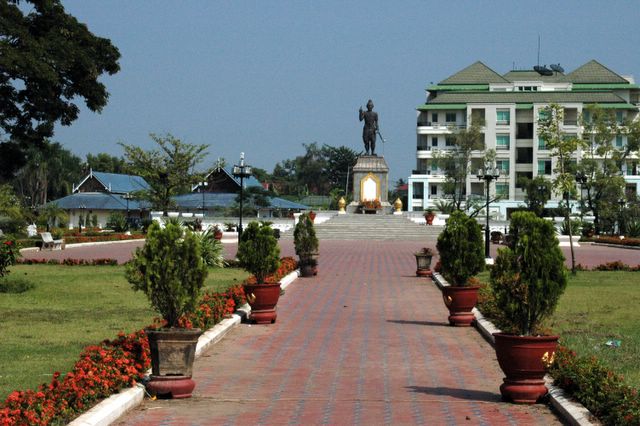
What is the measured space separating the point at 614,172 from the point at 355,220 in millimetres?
17822

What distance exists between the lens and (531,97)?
89812 mm

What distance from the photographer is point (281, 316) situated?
17.4m

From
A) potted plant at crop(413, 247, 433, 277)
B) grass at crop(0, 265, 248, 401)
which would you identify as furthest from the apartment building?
grass at crop(0, 265, 248, 401)

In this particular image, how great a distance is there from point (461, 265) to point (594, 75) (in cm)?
8387

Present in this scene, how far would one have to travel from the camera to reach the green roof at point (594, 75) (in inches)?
3733

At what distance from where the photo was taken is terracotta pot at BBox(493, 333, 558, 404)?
31.1 feet

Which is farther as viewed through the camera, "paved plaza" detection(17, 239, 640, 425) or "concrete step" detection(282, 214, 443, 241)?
"concrete step" detection(282, 214, 443, 241)

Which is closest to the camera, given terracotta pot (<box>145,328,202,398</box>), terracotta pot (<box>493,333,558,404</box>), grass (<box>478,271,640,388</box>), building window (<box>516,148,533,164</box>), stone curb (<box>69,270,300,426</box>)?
stone curb (<box>69,270,300,426</box>)

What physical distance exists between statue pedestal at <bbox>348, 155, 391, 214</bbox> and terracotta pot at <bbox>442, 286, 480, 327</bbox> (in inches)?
2075

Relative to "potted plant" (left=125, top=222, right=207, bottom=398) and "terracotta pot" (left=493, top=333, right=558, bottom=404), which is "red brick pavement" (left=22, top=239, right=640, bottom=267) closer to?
"potted plant" (left=125, top=222, right=207, bottom=398)

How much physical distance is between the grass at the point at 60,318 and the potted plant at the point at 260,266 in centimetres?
165

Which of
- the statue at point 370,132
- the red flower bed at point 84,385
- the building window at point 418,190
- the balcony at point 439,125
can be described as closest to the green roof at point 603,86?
the balcony at point 439,125

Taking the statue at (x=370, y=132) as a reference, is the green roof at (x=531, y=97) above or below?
above

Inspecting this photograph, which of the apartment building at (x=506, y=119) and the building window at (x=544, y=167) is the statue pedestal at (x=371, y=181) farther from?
the building window at (x=544, y=167)
